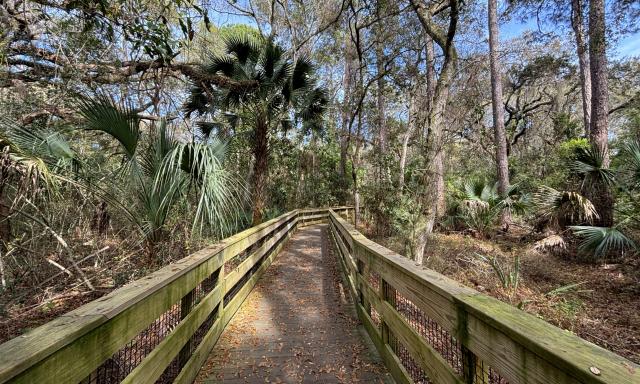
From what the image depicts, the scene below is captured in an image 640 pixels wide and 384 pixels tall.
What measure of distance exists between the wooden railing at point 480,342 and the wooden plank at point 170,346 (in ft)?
5.02

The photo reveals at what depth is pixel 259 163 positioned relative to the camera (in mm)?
7930

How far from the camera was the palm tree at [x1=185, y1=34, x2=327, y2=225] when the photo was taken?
805 centimetres

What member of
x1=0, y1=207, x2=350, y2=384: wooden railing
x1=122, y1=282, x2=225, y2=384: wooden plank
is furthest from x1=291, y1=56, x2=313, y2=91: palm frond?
x1=122, y1=282, x2=225, y2=384: wooden plank

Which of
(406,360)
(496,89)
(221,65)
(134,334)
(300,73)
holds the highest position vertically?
(496,89)

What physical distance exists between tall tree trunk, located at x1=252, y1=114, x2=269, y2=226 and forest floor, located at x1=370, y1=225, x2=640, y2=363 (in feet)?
10.5

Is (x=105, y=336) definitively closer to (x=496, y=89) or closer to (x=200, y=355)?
(x=200, y=355)

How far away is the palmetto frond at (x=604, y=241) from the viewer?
22.1 feet

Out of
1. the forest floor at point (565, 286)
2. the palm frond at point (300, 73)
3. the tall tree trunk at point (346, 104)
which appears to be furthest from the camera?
the tall tree trunk at point (346, 104)

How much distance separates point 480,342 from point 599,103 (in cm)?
990

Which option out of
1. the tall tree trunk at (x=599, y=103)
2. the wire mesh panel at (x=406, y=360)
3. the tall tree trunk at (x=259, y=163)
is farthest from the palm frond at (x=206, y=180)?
the tall tree trunk at (x=599, y=103)

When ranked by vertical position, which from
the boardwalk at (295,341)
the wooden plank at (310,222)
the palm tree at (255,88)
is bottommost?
the boardwalk at (295,341)

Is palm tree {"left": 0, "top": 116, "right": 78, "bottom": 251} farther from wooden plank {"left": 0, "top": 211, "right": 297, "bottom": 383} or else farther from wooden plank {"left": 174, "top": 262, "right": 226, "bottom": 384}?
wooden plank {"left": 174, "top": 262, "right": 226, "bottom": 384}

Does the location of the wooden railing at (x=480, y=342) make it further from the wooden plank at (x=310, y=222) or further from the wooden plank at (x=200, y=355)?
the wooden plank at (x=310, y=222)

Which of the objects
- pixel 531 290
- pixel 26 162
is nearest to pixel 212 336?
pixel 26 162
